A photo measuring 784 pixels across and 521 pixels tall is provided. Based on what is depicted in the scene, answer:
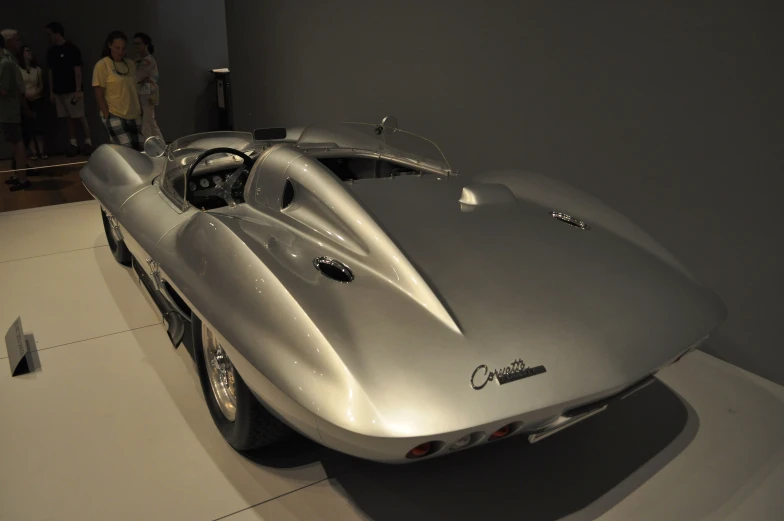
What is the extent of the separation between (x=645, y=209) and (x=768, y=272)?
28.1 inches

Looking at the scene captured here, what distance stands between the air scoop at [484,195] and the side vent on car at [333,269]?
76 cm

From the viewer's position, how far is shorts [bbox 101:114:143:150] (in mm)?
5305

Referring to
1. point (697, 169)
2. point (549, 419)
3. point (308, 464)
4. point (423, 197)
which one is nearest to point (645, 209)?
point (697, 169)

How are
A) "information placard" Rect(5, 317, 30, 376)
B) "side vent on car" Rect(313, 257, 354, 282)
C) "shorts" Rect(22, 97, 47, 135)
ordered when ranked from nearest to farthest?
"side vent on car" Rect(313, 257, 354, 282) < "information placard" Rect(5, 317, 30, 376) < "shorts" Rect(22, 97, 47, 135)

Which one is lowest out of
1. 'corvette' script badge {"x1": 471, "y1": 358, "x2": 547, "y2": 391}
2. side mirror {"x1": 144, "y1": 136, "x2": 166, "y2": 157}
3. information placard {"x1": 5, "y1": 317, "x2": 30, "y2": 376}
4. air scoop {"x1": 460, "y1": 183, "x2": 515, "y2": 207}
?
information placard {"x1": 5, "y1": 317, "x2": 30, "y2": 376}

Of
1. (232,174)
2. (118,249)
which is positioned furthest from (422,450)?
(118,249)

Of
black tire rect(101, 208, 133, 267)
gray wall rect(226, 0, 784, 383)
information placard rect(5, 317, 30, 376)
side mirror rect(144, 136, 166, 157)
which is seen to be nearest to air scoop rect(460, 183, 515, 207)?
gray wall rect(226, 0, 784, 383)

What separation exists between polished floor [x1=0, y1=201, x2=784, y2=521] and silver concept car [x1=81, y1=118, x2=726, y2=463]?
21 centimetres

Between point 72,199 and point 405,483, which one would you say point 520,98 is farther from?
point 72,199

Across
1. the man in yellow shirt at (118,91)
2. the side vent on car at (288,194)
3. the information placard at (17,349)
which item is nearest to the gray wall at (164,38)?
the man in yellow shirt at (118,91)

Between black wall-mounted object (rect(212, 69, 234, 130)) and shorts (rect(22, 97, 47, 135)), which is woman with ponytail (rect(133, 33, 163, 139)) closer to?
shorts (rect(22, 97, 47, 135))

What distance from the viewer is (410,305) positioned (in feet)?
6.04

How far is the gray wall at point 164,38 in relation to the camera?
6559 millimetres

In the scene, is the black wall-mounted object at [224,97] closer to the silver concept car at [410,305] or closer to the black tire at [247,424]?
the silver concept car at [410,305]
